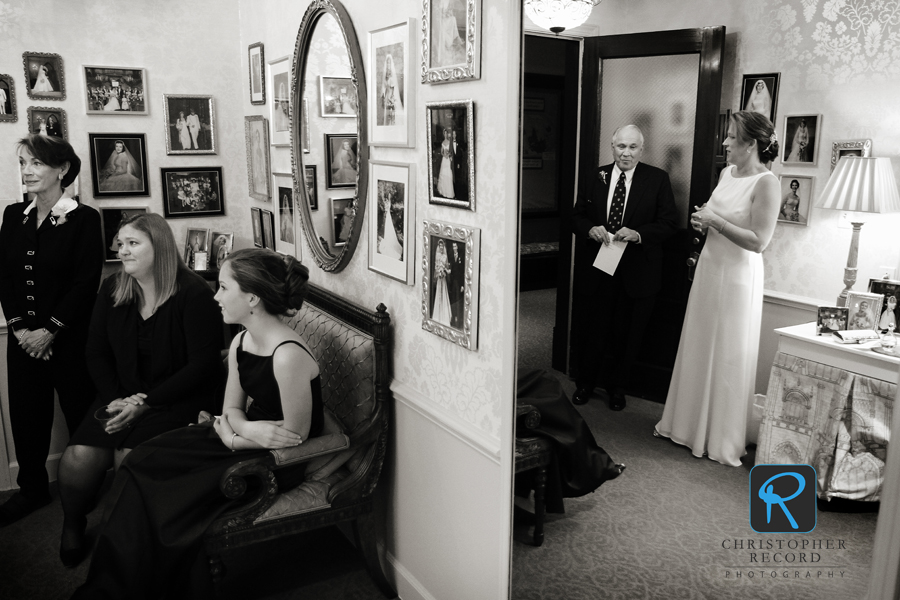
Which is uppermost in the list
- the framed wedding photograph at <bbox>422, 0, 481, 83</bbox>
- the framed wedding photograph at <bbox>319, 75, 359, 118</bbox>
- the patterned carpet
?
the framed wedding photograph at <bbox>422, 0, 481, 83</bbox>

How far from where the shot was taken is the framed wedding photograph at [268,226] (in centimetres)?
371

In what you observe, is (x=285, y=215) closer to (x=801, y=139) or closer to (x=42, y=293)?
(x=42, y=293)

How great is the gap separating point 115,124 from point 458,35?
7.93 feet

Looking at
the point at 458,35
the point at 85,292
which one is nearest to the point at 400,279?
the point at 458,35

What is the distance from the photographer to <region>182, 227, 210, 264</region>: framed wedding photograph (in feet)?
13.1

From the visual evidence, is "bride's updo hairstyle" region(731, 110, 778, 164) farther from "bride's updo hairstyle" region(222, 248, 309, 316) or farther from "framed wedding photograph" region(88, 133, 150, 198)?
"framed wedding photograph" region(88, 133, 150, 198)

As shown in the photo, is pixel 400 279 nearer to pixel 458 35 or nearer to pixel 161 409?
pixel 458 35

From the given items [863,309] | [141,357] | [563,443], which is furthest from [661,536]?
[141,357]

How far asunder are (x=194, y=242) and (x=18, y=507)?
1.54 metres

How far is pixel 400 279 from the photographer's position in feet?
8.04

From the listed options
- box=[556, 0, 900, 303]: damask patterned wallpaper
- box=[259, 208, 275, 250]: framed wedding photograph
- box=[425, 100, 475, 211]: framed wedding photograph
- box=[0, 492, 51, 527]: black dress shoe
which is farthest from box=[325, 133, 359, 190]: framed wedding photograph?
box=[0, 492, 51, 527]: black dress shoe

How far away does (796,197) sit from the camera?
4.30 ft

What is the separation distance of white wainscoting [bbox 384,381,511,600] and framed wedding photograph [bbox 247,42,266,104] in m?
1.90

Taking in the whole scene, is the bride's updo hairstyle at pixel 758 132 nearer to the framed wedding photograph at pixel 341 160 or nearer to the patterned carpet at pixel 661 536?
the patterned carpet at pixel 661 536
